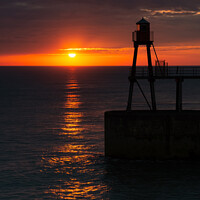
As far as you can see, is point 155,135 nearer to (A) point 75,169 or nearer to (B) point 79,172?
(B) point 79,172

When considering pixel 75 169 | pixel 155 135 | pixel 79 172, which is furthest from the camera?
pixel 155 135

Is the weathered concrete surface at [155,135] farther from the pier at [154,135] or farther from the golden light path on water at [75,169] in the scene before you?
the golden light path on water at [75,169]

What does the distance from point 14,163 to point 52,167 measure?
3409 millimetres

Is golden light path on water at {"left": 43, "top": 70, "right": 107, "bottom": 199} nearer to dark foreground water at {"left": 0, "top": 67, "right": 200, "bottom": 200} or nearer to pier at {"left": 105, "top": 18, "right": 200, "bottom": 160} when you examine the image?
Result: dark foreground water at {"left": 0, "top": 67, "right": 200, "bottom": 200}

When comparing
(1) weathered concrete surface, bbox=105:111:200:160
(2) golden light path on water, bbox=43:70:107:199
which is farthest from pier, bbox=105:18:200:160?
(2) golden light path on water, bbox=43:70:107:199

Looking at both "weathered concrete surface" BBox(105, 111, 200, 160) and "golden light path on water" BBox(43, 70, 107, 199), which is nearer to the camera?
"golden light path on water" BBox(43, 70, 107, 199)

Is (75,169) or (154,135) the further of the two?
(154,135)

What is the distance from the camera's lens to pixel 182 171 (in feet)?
107

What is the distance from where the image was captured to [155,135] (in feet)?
113

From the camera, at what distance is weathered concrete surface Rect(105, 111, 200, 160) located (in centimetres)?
3444

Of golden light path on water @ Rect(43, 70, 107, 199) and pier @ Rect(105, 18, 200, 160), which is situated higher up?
pier @ Rect(105, 18, 200, 160)

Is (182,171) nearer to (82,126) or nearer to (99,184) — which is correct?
(99,184)

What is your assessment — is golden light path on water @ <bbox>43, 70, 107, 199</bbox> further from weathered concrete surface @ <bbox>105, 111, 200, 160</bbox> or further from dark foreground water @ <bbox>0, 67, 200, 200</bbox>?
weathered concrete surface @ <bbox>105, 111, 200, 160</bbox>

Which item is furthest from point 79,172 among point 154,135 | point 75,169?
point 154,135
